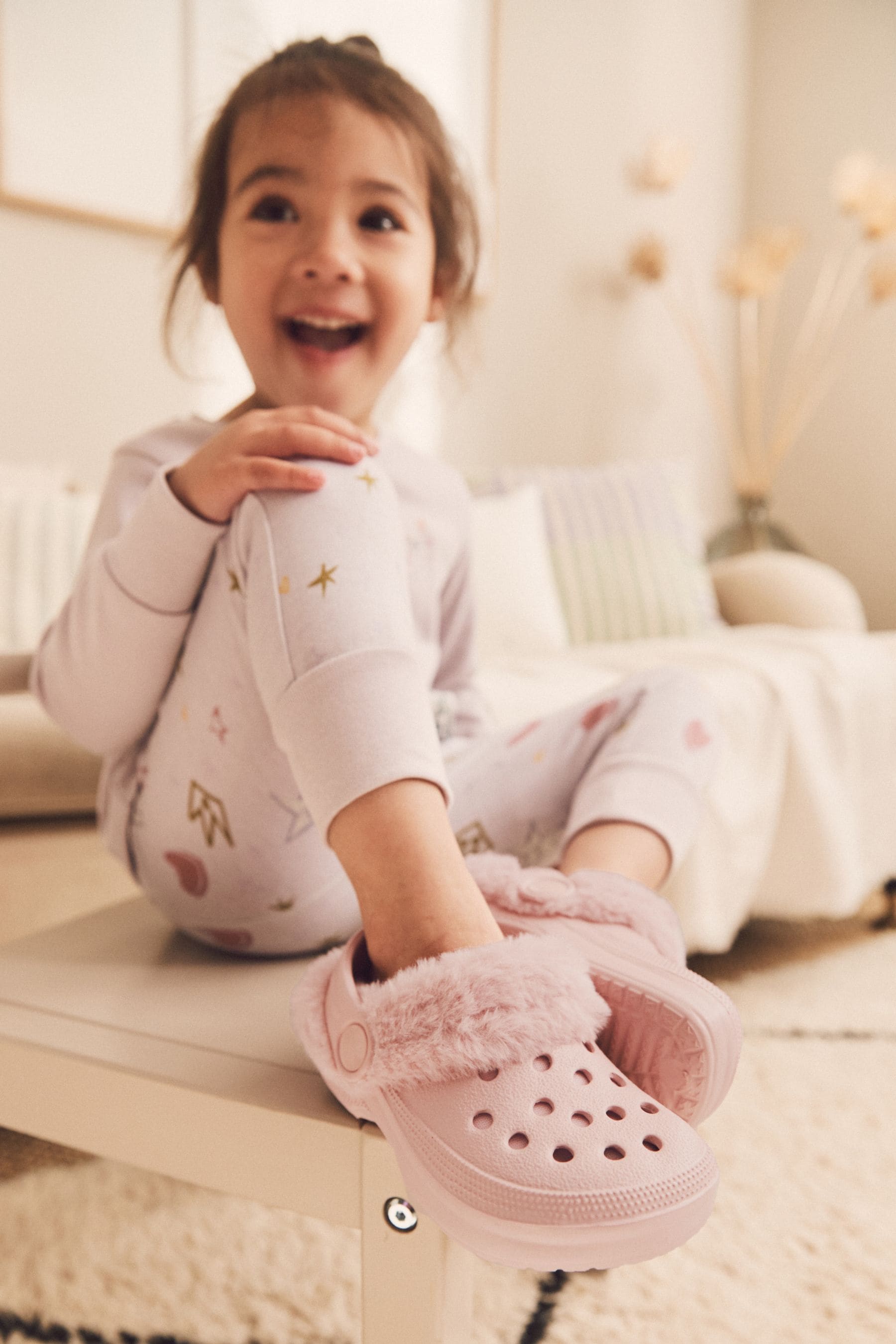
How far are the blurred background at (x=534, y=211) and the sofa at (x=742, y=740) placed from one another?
50 cm

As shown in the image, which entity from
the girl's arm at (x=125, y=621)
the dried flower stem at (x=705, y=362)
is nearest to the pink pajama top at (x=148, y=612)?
the girl's arm at (x=125, y=621)

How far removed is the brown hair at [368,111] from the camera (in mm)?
748

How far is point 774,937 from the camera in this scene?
1.28 metres

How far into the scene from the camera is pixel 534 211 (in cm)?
251

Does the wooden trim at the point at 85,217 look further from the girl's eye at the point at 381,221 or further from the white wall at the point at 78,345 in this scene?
the girl's eye at the point at 381,221

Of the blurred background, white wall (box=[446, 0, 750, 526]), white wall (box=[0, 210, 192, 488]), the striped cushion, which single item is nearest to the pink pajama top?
the striped cushion

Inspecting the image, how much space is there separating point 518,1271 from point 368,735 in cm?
40

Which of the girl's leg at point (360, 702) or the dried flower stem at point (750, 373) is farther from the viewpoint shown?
the dried flower stem at point (750, 373)

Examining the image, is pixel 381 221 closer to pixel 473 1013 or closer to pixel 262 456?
pixel 262 456

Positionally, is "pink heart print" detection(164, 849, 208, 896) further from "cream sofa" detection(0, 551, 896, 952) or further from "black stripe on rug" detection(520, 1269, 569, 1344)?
"cream sofa" detection(0, 551, 896, 952)

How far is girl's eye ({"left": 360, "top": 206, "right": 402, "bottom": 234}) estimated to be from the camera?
77 centimetres

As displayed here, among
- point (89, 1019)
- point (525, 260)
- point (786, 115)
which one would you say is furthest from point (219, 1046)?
point (786, 115)

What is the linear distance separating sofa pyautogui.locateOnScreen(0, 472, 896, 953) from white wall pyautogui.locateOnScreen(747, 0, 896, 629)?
4.89 feet

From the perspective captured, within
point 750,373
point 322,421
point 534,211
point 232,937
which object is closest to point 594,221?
point 534,211
